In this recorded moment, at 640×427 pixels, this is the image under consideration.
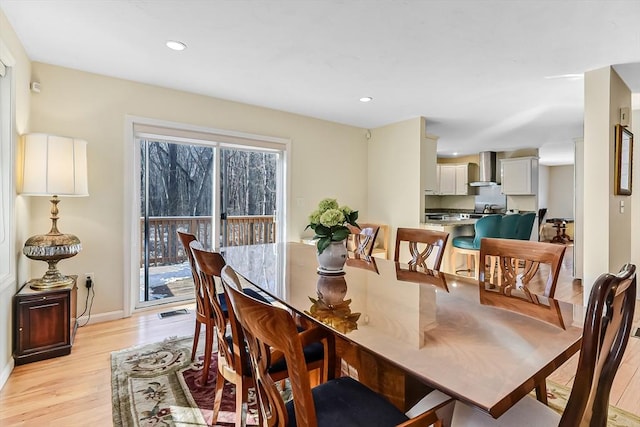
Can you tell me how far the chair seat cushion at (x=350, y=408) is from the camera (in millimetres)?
979

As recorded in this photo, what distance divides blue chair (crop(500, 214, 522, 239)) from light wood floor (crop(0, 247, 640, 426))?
6.51 ft

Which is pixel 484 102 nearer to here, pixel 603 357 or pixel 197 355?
pixel 603 357

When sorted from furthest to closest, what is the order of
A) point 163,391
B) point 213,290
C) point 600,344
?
point 163,391, point 213,290, point 600,344

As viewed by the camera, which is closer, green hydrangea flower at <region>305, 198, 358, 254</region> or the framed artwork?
green hydrangea flower at <region>305, 198, 358, 254</region>

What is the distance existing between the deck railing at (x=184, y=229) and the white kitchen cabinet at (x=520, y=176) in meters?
5.35

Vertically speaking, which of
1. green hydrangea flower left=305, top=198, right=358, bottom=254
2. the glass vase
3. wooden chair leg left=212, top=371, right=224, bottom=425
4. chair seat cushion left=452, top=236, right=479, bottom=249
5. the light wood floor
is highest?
green hydrangea flower left=305, top=198, right=358, bottom=254

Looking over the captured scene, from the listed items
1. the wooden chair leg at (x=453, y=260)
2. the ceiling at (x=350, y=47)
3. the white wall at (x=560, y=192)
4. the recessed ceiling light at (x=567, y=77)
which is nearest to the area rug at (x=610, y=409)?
the ceiling at (x=350, y=47)

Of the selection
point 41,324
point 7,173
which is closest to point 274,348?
point 41,324

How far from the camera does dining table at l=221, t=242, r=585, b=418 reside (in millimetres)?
772

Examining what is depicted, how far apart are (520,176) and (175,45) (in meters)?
6.58

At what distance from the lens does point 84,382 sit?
2.04 m

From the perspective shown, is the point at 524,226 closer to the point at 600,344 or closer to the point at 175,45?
the point at 600,344

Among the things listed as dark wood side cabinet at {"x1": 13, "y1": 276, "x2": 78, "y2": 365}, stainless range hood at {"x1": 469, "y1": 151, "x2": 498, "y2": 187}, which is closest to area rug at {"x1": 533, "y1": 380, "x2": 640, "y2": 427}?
dark wood side cabinet at {"x1": 13, "y1": 276, "x2": 78, "y2": 365}

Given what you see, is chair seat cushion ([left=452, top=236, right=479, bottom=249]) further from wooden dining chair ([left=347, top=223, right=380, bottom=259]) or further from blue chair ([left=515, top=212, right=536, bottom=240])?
wooden dining chair ([left=347, top=223, right=380, bottom=259])
